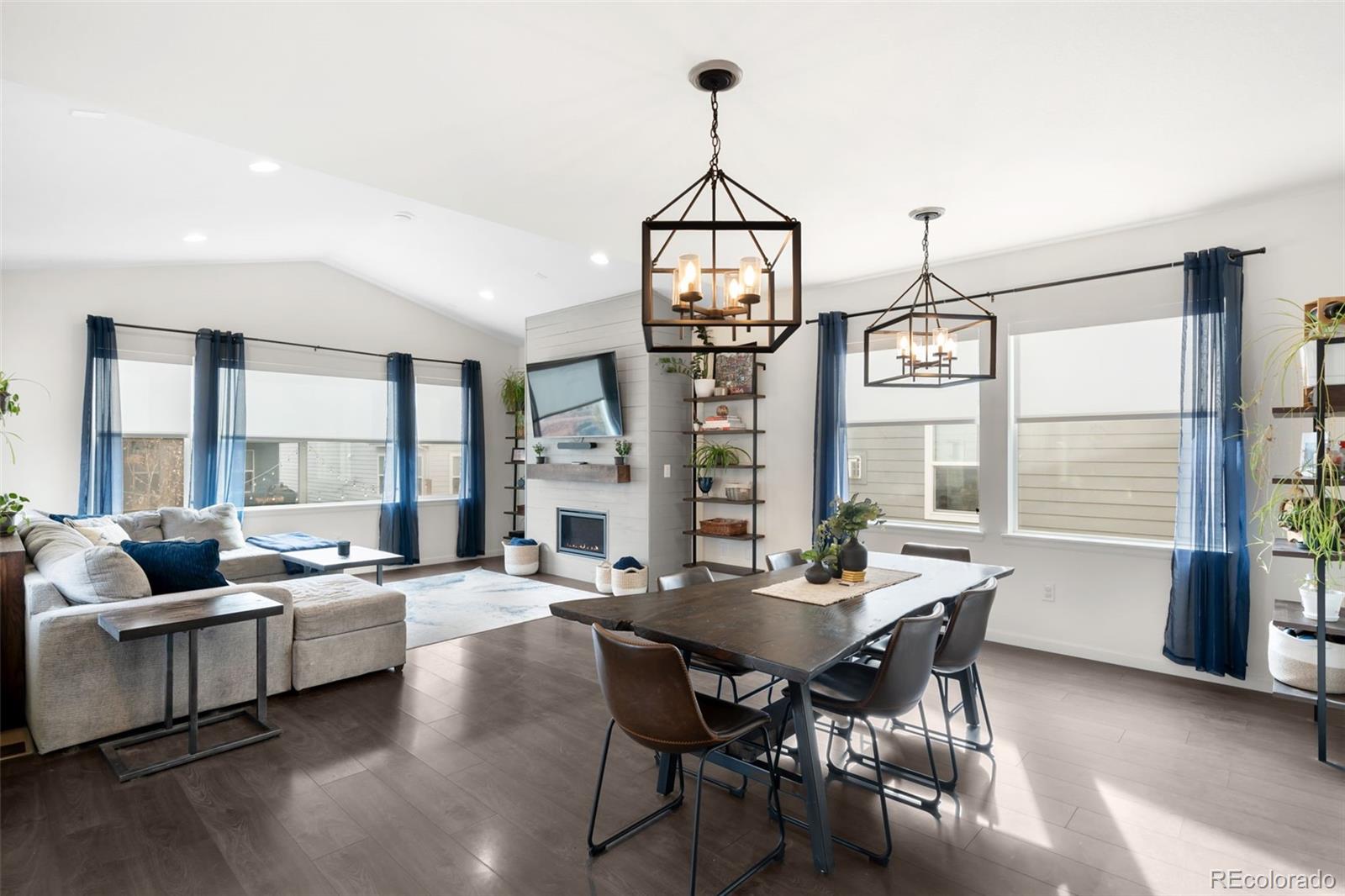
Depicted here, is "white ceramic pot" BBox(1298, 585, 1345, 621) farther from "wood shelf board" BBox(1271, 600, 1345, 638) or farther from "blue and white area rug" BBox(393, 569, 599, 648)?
"blue and white area rug" BBox(393, 569, 599, 648)

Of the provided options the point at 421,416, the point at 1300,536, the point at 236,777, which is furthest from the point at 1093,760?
the point at 421,416

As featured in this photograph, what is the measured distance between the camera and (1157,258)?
4.19 metres

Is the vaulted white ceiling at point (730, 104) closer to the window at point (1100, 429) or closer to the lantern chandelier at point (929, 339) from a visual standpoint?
the lantern chandelier at point (929, 339)

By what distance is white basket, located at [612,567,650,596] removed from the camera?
624 centimetres

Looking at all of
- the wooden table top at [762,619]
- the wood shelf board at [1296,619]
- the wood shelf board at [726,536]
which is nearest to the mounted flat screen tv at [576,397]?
the wood shelf board at [726,536]

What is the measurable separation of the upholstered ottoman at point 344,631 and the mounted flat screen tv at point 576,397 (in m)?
2.92

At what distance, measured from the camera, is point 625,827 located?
97.7 inches

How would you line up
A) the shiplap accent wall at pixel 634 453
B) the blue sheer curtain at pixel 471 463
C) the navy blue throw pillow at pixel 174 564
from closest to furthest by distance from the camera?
the navy blue throw pillow at pixel 174 564, the shiplap accent wall at pixel 634 453, the blue sheer curtain at pixel 471 463

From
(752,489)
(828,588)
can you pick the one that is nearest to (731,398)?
(752,489)

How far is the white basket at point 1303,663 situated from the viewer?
318cm

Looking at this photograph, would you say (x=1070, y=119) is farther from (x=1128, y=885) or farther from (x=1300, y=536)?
(x=1128, y=885)

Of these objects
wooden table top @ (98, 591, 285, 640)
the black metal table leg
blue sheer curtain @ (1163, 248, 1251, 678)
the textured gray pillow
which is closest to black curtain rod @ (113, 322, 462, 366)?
the textured gray pillow

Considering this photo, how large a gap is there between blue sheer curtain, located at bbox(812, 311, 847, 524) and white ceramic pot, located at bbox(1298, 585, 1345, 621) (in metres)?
2.75

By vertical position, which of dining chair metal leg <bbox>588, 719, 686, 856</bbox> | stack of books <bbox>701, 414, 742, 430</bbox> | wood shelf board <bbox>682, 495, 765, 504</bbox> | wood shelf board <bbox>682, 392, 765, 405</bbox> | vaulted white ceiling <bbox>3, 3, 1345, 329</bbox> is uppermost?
vaulted white ceiling <bbox>3, 3, 1345, 329</bbox>
